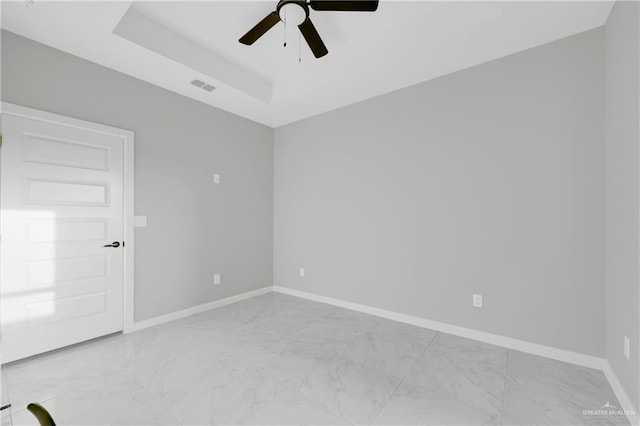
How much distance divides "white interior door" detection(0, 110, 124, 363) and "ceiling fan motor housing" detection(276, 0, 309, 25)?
82.6 inches

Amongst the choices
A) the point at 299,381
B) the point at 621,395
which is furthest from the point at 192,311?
the point at 621,395

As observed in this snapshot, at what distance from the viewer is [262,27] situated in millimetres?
2332

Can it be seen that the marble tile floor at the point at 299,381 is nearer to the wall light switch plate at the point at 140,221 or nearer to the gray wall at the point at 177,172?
the gray wall at the point at 177,172

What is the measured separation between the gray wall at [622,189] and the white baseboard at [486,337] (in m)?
0.19

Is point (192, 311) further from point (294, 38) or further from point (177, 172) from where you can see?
point (294, 38)

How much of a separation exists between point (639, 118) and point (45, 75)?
440cm

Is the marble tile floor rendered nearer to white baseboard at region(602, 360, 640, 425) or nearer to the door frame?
white baseboard at region(602, 360, 640, 425)

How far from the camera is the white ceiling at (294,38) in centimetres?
224

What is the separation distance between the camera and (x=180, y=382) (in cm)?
213

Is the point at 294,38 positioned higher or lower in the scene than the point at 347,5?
higher

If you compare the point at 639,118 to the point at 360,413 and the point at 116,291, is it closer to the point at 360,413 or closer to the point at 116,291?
the point at 360,413

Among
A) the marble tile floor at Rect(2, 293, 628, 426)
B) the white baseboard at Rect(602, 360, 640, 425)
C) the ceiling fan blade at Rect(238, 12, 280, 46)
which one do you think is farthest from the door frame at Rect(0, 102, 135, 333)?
the white baseboard at Rect(602, 360, 640, 425)

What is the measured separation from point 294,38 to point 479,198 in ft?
7.94

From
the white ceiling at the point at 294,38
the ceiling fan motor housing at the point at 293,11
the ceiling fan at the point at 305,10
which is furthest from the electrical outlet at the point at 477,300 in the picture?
the ceiling fan motor housing at the point at 293,11
